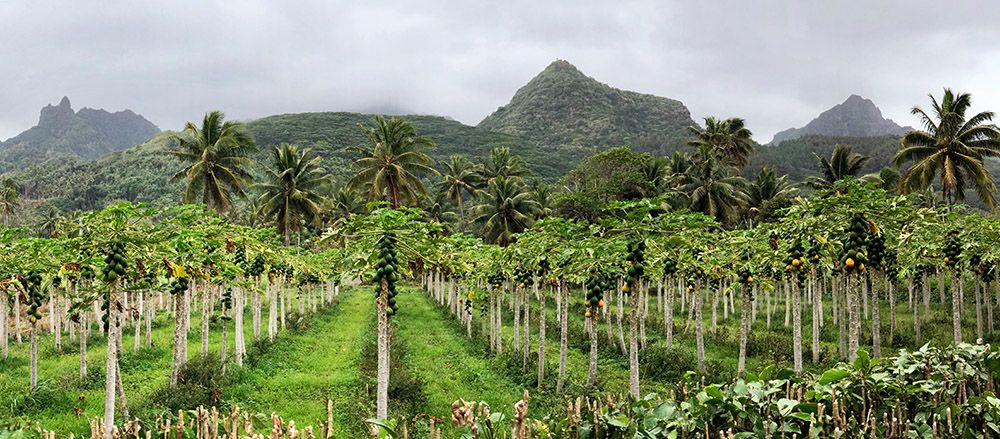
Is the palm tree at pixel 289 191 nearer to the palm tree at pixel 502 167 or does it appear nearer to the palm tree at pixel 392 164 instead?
the palm tree at pixel 392 164

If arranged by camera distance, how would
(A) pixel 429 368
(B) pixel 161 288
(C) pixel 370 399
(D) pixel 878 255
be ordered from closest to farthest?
(B) pixel 161 288, (D) pixel 878 255, (C) pixel 370 399, (A) pixel 429 368

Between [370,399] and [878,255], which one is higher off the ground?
[878,255]

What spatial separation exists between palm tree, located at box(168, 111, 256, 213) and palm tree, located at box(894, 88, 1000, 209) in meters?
40.4

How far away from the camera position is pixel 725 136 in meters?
45.6

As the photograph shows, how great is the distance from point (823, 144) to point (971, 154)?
10639 centimetres

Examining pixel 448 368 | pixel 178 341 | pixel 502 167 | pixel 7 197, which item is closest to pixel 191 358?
pixel 178 341

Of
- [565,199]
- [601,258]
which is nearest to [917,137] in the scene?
[565,199]

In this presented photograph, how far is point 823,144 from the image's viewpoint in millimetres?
124125

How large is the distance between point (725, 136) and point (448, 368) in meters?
35.4

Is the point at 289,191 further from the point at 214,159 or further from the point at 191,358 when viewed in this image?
the point at 191,358

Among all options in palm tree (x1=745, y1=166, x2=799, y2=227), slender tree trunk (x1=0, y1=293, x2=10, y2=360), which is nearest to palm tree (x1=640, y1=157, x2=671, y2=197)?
palm tree (x1=745, y1=166, x2=799, y2=227)

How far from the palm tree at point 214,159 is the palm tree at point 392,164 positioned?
6919 millimetres

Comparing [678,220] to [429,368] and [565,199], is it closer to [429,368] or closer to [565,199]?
[429,368]

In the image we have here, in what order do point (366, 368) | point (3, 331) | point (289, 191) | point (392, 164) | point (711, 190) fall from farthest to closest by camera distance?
point (711, 190)
point (289, 191)
point (392, 164)
point (3, 331)
point (366, 368)
